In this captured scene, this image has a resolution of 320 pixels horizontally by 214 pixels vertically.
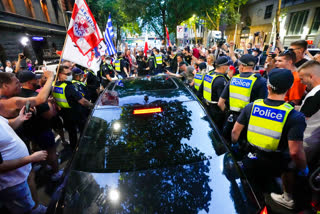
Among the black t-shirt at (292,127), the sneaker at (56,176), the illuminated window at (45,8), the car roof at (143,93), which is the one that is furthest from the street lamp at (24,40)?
the black t-shirt at (292,127)

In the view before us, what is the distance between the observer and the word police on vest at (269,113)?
1.79m

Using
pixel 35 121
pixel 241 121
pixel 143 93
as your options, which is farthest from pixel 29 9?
pixel 241 121

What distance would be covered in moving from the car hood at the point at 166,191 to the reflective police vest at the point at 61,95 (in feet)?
6.80

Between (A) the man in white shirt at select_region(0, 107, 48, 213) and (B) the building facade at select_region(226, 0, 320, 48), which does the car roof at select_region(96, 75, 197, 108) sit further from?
(B) the building facade at select_region(226, 0, 320, 48)

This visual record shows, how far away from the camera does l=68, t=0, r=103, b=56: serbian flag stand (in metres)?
3.42

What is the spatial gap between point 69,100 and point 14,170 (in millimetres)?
1669

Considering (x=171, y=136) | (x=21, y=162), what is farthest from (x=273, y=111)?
(x=21, y=162)

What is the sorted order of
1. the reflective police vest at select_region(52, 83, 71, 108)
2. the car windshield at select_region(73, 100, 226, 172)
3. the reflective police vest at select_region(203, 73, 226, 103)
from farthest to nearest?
the reflective police vest at select_region(203, 73, 226, 103) < the reflective police vest at select_region(52, 83, 71, 108) < the car windshield at select_region(73, 100, 226, 172)

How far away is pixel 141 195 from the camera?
1.34 m

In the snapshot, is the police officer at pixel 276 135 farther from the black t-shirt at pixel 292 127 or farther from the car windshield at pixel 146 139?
the car windshield at pixel 146 139

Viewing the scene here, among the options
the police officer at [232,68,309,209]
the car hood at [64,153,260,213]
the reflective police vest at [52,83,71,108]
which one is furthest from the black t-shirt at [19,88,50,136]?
the police officer at [232,68,309,209]

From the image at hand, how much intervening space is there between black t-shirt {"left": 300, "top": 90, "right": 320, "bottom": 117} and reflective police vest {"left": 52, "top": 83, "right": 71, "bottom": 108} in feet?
12.7

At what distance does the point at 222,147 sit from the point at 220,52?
5934 millimetres

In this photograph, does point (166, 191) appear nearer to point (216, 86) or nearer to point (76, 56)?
point (216, 86)
